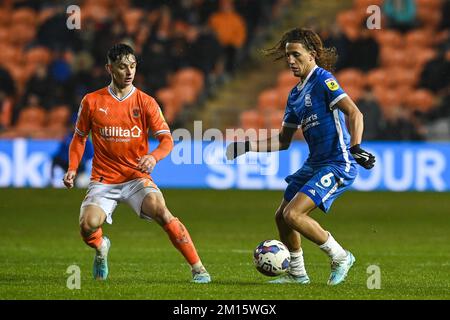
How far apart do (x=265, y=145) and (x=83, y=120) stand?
5.40 ft

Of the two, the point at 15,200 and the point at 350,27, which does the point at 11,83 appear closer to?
the point at 15,200

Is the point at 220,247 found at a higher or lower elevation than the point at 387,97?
lower

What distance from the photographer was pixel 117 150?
356 inches

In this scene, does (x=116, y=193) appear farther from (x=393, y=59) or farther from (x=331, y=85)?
(x=393, y=59)

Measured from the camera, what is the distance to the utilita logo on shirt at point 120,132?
902cm

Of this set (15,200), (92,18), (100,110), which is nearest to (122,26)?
(92,18)

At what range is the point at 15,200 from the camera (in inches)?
744

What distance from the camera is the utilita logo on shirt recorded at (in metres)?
9.02

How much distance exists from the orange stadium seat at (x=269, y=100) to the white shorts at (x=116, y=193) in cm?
1415

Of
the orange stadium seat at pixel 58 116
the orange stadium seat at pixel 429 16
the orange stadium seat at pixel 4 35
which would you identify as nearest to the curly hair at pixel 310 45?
the orange stadium seat at pixel 58 116

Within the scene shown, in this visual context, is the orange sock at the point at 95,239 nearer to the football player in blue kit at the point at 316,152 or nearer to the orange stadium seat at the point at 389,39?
the football player in blue kit at the point at 316,152

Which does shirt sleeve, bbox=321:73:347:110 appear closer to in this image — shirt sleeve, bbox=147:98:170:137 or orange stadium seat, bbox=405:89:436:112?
shirt sleeve, bbox=147:98:170:137

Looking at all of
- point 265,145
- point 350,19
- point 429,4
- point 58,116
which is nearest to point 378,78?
point 350,19

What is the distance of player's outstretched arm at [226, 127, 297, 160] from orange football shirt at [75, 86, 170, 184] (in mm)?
607
